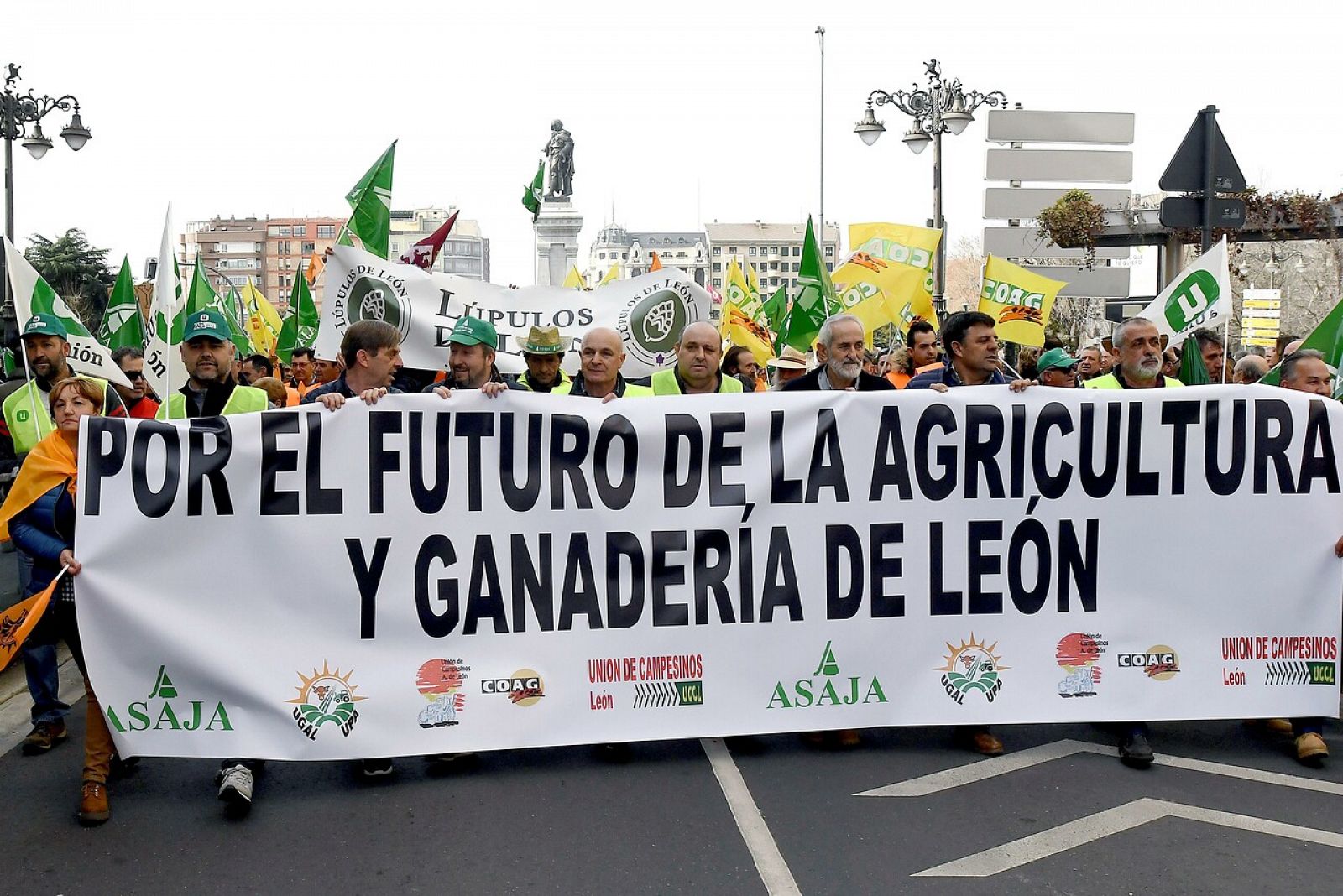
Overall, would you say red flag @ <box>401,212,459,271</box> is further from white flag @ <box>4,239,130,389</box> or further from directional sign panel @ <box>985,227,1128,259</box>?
directional sign panel @ <box>985,227,1128,259</box>

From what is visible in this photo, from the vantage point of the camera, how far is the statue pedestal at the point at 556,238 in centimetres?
3744

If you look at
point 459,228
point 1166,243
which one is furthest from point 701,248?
point 1166,243

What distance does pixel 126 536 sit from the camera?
4.55 meters

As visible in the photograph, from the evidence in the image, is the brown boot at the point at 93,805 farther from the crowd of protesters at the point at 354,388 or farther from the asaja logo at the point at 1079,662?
the asaja logo at the point at 1079,662

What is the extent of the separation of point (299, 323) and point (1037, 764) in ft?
36.2

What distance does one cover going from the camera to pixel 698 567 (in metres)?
5.00

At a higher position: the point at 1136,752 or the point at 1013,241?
the point at 1013,241

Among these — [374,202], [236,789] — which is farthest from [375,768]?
[374,202]

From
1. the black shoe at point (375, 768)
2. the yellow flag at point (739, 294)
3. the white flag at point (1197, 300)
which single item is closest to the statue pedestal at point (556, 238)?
the yellow flag at point (739, 294)

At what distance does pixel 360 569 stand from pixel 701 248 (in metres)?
169

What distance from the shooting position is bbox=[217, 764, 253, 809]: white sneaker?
438 cm

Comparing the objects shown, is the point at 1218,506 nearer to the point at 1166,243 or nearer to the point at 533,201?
the point at 533,201

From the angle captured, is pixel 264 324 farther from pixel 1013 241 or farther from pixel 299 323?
pixel 1013 241

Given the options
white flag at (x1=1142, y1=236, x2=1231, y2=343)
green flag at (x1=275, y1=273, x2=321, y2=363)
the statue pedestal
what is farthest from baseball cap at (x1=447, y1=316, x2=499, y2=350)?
the statue pedestal
